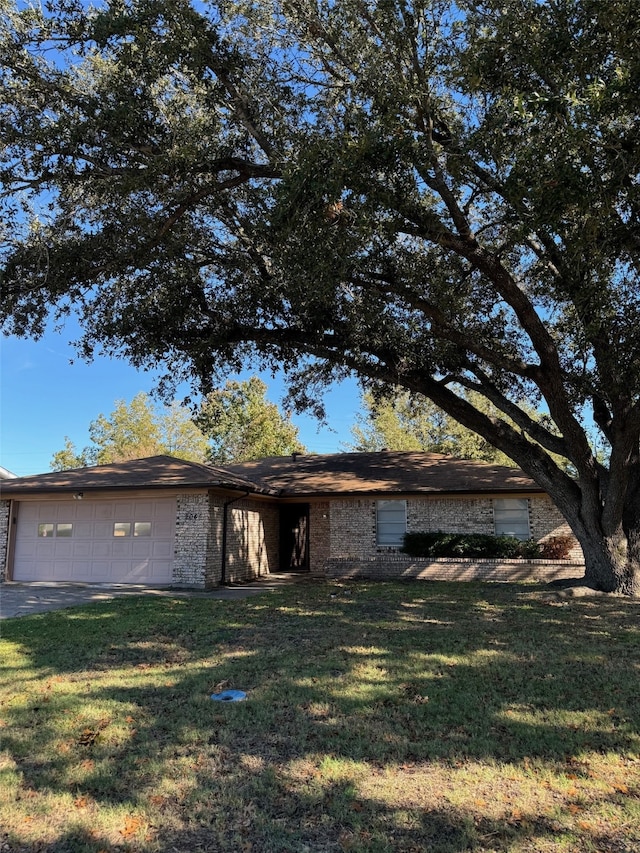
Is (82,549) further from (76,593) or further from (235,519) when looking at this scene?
(235,519)

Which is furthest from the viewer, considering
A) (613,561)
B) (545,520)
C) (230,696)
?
(545,520)

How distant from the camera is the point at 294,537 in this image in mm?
21734

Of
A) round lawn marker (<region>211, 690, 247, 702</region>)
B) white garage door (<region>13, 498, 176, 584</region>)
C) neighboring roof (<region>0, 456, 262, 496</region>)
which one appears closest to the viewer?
round lawn marker (<region>211, 690, 247, 702</region>)

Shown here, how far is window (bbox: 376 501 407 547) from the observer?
1772 centimetres

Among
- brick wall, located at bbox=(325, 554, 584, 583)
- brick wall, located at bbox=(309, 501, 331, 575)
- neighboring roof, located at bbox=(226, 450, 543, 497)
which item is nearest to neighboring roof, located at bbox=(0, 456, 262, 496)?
neighboring roof, located at bbox=(226, 450, 543, 497)

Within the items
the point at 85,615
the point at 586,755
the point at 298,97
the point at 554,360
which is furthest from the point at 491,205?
the point at 85,615

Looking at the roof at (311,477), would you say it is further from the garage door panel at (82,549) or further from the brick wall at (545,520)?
the garage door panel at (82,549)

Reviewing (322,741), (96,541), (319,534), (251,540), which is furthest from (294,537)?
(322,741)

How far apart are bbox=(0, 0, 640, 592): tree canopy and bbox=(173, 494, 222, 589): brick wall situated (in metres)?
4.34

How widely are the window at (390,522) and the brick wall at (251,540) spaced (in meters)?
3.70

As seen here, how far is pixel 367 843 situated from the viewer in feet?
9.85

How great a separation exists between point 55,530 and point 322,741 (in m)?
14.0

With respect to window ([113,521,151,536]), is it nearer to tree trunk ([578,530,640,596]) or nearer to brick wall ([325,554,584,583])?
brick wall ([325,554,584,583])

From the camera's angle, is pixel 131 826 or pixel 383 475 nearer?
pixel 131 826
